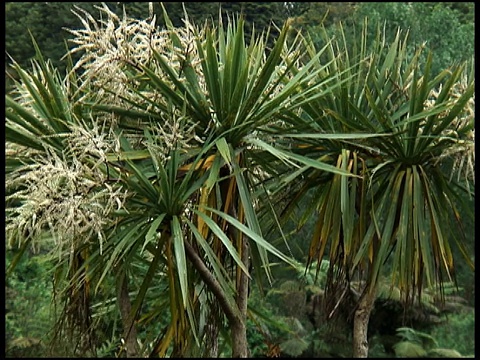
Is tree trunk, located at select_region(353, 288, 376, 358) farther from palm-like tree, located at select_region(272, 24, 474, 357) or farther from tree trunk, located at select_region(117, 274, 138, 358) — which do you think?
tree trunk, located at select_region(117, 274, 138, 358)

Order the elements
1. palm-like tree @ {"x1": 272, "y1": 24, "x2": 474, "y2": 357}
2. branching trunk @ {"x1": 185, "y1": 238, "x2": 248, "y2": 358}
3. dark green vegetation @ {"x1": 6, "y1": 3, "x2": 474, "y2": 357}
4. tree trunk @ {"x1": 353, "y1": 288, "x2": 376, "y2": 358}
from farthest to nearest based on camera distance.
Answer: tree trunk @ {"x1": 353, "y1": 288, "x2": 376, "y2": 358} < palm-like tree @ {"x1": 272, "y1": 24, "x2": 474, "y2": 357} < branching trunk @ {"x1": 185, "y1": 238, "x2": 248, "y2": 358} < dark green vegetation @ {"x1": 6, "y1": 3, "x2": 474, "y2": 357}

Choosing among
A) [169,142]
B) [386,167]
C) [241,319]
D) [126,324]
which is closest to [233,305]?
[241,319]

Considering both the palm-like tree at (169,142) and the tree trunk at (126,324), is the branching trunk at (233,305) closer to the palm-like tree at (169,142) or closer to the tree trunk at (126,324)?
the palm-like tree at (169,142)

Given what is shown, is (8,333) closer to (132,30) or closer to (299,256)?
(299,256)

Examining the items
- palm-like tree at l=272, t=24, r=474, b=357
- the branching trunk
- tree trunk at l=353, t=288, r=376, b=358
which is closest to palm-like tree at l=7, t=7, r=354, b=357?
the branching trunk

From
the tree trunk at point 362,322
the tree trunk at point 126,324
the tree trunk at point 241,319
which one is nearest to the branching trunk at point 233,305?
the tree trunk at point 241,319

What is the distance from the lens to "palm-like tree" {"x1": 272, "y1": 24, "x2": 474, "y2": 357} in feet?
18.8

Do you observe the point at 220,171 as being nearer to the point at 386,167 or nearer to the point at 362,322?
the point at 386,167

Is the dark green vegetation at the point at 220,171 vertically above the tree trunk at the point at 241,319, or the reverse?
the dark green vegetation at the point at 220,171

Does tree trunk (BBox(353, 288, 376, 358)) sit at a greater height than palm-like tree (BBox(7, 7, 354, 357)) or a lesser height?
lesser

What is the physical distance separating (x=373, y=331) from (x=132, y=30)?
9.76m

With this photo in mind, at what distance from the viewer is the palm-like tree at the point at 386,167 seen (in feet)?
18.8

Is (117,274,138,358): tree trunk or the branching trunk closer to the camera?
the branching trunk

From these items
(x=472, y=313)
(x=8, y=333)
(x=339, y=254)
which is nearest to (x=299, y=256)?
(x=472, y=313)
